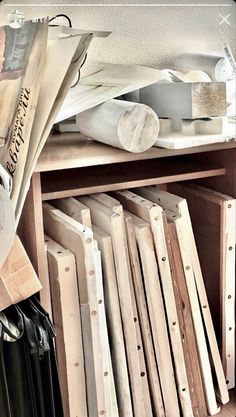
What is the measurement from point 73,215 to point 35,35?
1.38 ft

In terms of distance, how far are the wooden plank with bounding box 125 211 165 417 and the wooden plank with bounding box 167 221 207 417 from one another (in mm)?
77

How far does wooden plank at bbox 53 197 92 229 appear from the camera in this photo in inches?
52.7

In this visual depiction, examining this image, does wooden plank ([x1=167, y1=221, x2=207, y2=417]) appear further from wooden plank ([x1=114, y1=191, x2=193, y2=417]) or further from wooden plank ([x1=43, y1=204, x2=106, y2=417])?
wooden plank ([x1=43, y1=204, x2=106, y2=417])

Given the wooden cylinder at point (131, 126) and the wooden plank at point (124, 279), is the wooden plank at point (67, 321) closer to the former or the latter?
the wooden plank at point (124, 279)

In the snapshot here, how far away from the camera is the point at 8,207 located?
1082mm

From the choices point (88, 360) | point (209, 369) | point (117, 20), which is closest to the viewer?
point (88, 360)

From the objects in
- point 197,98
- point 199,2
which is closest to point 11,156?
point 197,98

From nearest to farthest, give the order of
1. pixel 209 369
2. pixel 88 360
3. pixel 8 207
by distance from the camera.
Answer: pixel 8 207, pixel 88 360, pixel 209 369

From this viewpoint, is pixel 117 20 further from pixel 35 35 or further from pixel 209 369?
pixel 209 369

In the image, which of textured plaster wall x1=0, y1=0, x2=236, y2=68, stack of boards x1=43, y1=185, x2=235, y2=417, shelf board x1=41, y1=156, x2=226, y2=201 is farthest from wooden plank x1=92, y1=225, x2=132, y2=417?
textured plaster wall x1=0, y1=0, x2=236, y2=68

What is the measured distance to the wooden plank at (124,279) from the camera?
1336 mm

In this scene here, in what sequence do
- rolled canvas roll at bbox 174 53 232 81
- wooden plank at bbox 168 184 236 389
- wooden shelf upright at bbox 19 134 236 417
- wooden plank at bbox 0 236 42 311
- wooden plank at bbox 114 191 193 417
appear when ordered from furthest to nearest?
rolled canvas roll at bbox 174 53 232 81
wooden plank at bbox 168 184 236 389
wooden plank at bbox 114 191 193 417
wooden shelf upright at bbox 19 134 236 417
wooden plank at bbox 0 236 42 311

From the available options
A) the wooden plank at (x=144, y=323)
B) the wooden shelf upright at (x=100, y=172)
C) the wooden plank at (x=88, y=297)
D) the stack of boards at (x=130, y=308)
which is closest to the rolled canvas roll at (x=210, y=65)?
the wooden shelf upright at (x=100, y=172)

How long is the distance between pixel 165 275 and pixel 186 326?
6.1 inches
